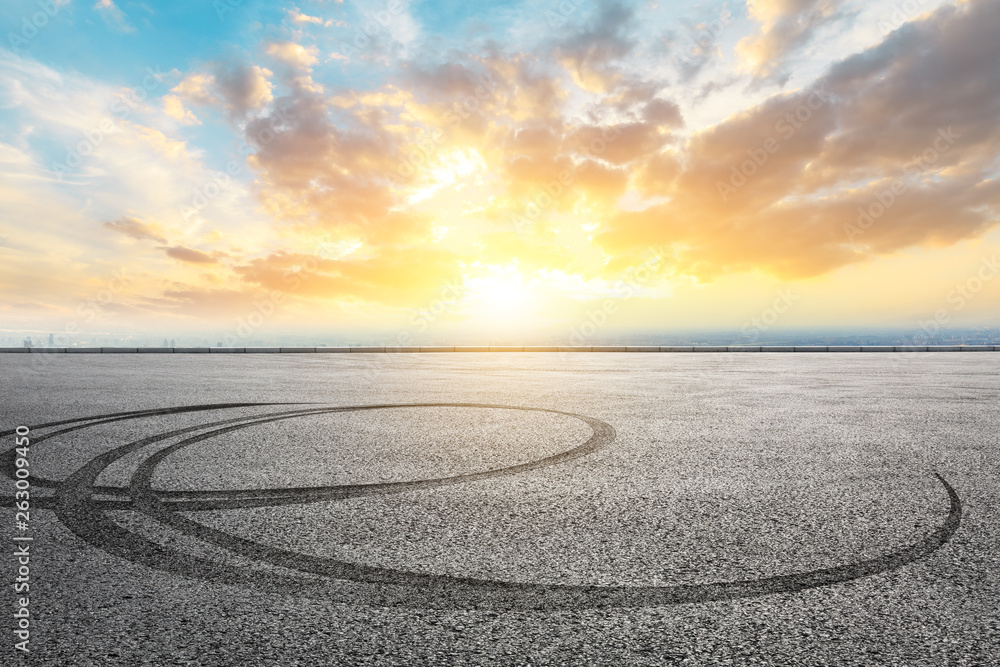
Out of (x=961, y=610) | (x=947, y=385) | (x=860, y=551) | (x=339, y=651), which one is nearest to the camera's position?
(x=339, y=651)

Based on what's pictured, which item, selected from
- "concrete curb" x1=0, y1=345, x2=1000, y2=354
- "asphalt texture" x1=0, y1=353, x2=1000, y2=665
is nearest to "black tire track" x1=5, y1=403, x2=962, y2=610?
"asphalt texture" x1=0, y1=353, x2=1000, y2=665

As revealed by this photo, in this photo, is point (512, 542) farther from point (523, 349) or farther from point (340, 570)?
point (523, 349)

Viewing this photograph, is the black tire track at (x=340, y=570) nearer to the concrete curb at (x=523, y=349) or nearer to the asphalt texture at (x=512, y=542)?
the asphalt texture at (x=512, y=542)

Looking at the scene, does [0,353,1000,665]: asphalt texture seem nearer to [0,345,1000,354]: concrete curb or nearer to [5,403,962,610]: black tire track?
[5,403,962,610]: black tire track

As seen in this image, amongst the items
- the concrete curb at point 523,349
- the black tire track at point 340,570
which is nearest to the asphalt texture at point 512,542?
the black tire track at point 340,570

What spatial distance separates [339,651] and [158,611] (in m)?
1.23

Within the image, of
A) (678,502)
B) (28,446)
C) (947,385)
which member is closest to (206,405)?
(28,446)

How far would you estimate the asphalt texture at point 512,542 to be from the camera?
3.10 m

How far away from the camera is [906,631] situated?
10.3 ft

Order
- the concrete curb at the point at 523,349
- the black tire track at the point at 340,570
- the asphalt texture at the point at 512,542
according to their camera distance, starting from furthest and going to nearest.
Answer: the concrete curb at the point at 523,349
the black tire track at the point at 340,570
the asphalt texture at the point at 512,542

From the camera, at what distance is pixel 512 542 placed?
4.51 metres

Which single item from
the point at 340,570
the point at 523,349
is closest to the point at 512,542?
the point at 340,570

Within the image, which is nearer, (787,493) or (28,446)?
(787,493)

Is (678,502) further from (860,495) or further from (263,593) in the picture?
(263,593)
